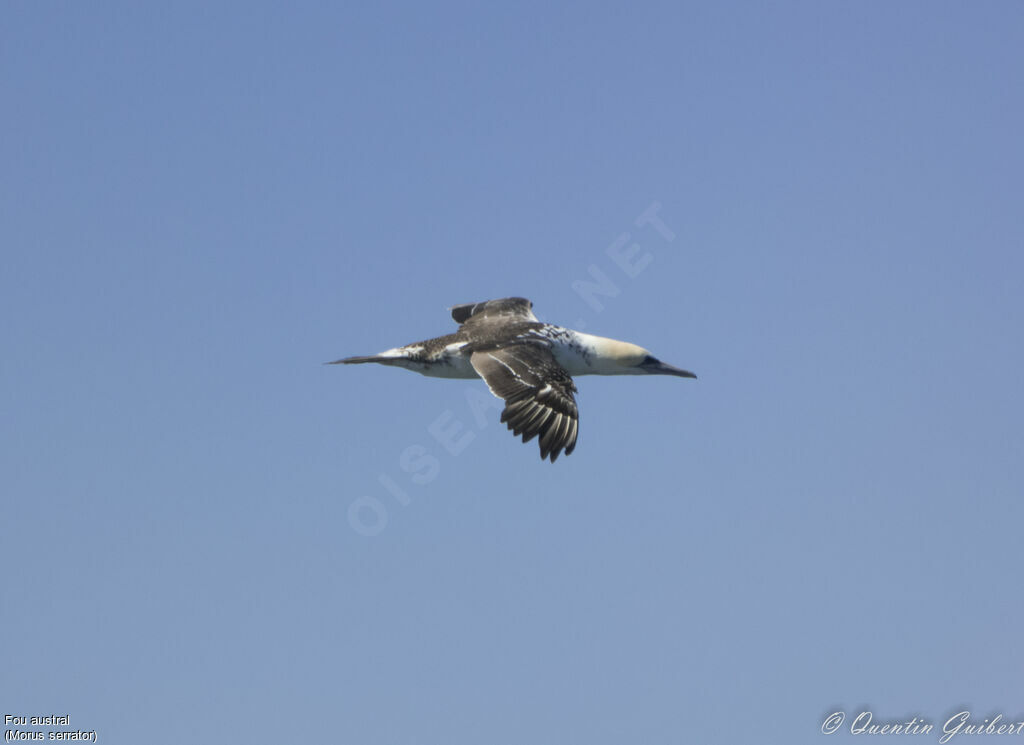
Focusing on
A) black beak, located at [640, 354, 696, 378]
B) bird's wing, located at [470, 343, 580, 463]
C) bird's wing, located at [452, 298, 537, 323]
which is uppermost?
bird's wing, located at [452, 298, 537, 323]

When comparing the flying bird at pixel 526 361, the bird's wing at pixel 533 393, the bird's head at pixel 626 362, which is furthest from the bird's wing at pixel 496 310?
the bird's wing at pixel 533 393

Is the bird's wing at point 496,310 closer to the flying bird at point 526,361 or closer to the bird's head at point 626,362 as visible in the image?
the flying bird at point 526,361

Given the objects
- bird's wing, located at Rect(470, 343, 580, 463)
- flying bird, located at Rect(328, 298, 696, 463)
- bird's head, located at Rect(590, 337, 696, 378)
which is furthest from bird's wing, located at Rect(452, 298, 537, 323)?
bird's wing, located at Rect(470, 343, 580, 463)

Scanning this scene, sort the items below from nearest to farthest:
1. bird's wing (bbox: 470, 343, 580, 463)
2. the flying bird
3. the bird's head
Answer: bird's wing (bbox: 470, 343, 580, 463) → the flying bird → the bird's head

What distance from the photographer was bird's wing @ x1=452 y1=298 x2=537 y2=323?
78.2 feet

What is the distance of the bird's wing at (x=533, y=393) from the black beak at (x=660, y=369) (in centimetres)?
320

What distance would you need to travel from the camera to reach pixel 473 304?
24.5 meters

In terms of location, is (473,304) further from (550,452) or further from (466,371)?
(550,452)

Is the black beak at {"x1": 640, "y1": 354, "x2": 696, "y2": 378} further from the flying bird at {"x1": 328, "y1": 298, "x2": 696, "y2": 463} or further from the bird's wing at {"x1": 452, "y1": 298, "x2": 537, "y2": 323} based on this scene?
the bird's wing at {"x1": 452, "y1": 298, "x2": 537, "y2": 323}

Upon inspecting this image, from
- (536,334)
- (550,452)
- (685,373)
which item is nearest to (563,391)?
(550,452)

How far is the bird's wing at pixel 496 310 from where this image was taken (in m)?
23.8

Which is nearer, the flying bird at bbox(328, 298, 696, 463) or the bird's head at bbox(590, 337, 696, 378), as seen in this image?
the flying bird at bbox(328, 298, 696, 463)

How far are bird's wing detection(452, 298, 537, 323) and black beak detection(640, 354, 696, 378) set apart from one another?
202 centimetres


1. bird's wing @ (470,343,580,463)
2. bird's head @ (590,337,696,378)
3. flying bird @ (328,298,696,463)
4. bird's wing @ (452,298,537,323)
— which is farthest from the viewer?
bird's wing @ (452,298,537,323)
